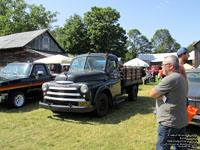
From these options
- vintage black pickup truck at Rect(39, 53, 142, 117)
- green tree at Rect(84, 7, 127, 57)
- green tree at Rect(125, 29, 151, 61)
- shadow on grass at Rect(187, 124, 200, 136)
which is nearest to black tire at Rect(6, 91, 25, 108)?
vintage black pickup truck at Rect(39, 53, 142, 117)

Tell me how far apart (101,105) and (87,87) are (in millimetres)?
1000

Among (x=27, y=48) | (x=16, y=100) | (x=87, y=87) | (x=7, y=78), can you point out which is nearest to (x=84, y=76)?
(x=87, y=87)

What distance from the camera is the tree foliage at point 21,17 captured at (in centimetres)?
3531

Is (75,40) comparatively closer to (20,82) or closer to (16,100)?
(20,82)

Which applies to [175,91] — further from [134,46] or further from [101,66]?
[134,46]

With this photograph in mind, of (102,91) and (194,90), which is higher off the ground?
(194,90)

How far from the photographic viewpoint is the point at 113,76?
6555 millimetres

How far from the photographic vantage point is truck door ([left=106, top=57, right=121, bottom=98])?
6352 millimetres

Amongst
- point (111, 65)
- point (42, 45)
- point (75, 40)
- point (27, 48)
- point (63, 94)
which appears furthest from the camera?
point (75, 40)

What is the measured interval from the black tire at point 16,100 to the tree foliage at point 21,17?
32682 mm

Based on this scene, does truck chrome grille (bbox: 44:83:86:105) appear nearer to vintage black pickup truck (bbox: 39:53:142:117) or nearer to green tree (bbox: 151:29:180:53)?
vintage black pickup truck (bbox: 39:53:142:117)

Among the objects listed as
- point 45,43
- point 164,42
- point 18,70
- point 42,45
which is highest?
point 164,42

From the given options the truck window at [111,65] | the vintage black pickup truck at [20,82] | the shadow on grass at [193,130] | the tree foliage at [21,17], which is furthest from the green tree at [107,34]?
the shadow on grass at [193,130]

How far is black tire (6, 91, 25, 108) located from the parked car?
634 cm
